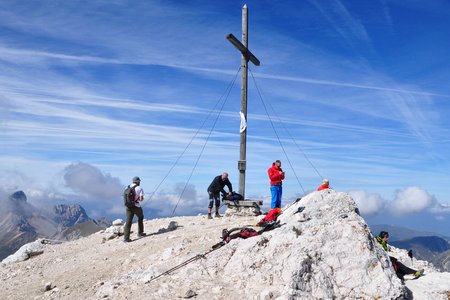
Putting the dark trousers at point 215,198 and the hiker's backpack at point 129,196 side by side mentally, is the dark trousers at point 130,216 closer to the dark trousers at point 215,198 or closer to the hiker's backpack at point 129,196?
the hiker's backpack at point 129,196

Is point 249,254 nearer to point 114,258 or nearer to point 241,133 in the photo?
point 114,258

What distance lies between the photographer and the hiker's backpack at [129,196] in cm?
1611

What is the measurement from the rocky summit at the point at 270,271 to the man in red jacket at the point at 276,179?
13.4 feet

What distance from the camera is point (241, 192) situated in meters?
18.6

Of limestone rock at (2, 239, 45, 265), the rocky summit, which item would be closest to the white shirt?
the rocky summit

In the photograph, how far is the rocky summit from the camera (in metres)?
9.01

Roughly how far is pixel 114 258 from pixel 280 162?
782cm

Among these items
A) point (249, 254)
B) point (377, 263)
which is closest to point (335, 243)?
point (377, 263)

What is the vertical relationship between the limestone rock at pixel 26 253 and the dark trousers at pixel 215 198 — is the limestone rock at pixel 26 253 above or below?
below

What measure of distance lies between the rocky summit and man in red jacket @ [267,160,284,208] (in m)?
4.07

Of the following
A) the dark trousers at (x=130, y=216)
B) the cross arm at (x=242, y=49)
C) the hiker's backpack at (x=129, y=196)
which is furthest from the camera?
the cross arm at (x=242, y=49)

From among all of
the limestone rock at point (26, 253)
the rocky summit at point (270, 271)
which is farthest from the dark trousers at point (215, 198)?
the limestone rock at point (26, 253)

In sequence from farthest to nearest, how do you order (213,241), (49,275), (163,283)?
(49,275)
(213,241)
(163,283)

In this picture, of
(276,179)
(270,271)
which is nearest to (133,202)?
(276,179)
